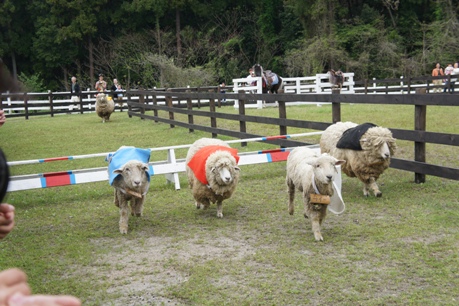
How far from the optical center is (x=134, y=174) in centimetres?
660

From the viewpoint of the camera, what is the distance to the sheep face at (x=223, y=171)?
22.4 feet

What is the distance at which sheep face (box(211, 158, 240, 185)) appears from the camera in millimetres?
6840

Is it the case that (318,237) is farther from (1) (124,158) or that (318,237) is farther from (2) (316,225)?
(1) (124,158)

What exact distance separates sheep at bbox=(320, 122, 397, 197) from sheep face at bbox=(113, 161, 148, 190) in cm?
285

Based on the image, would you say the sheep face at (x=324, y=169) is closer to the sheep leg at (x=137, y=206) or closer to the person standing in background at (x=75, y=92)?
the sheep leg at (x=137, y=206)

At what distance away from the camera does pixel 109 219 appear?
7.57 meters

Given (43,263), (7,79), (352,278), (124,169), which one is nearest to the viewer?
(7,79)

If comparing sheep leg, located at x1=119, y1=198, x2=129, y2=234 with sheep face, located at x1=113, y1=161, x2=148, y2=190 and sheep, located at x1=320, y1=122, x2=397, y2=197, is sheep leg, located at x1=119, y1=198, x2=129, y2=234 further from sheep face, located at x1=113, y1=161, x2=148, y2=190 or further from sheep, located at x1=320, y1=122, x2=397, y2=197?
sheep, located at x1=320, y1=122, x2=397, y2=197

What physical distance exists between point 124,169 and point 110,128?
13733mm

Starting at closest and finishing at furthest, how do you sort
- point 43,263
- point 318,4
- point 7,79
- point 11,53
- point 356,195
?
point 7,79 < point 43,263 < point 356,195 < point 318,4 < point 11,53

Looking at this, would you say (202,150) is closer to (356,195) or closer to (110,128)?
(356,195)

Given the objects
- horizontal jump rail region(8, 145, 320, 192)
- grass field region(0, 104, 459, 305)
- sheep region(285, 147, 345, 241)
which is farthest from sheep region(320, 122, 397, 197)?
sheep region(285, 147, 345, 241)

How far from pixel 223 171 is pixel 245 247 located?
1.23 meters

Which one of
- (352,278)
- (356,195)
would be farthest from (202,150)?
(352,278)
